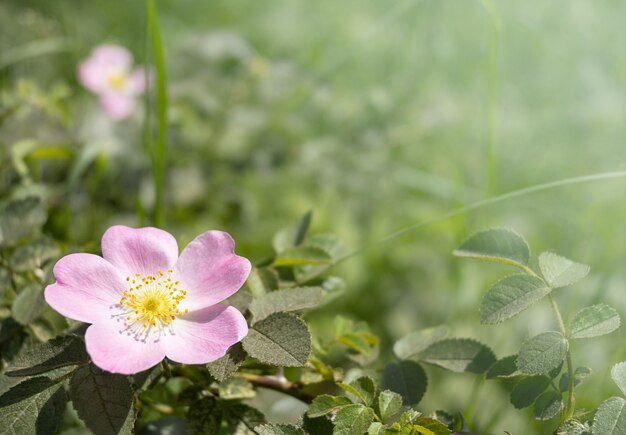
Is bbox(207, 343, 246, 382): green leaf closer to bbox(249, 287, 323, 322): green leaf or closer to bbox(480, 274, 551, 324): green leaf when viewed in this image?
bbox(249, 287, 323, 322): green leaf

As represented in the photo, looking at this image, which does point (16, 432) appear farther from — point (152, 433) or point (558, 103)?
point (558, 103)

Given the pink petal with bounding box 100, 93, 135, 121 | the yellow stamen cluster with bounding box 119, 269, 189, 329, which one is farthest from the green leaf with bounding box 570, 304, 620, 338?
the pink petal with bounding box 100, 93, 135, 121

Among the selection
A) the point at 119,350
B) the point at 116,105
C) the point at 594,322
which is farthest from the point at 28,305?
the point at 116,105

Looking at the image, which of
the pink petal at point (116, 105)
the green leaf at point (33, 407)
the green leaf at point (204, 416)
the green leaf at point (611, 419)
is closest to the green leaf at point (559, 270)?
the green leaf at point (611, 419)

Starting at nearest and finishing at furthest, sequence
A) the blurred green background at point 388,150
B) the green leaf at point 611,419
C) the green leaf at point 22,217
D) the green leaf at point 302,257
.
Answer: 1. the green leaf at point 611,419
2. the green leaf at point 302,257
3. the green leaf at point 22,217
4. the blurred green background at point 388,150

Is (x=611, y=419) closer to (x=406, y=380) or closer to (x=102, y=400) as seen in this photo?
(x=406, y=380)

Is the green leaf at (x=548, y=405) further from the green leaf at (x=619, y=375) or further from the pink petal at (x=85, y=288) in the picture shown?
the pink petal at (x=85, y=288)

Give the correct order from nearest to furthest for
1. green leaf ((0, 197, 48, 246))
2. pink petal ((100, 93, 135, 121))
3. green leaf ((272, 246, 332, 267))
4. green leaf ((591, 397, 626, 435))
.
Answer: green leaf ((591, 397, 626, 435)) → green leaf ((272, 246, 332, 267)) → green leaf ((0, 197, 48, 246)) → pink petal ((100, 93, 135, 121))
